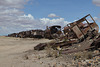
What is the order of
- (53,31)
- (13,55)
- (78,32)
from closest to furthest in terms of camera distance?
(13,55) → (78,32) → (53,31)

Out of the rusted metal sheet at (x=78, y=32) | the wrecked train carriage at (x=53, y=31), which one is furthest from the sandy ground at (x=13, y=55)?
the wrecked train carriage at (x=53, y=31)

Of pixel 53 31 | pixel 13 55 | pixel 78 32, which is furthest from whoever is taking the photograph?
pixel 53 31

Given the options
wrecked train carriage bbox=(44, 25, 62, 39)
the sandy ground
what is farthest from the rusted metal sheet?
wrecked train carriage bbox=(44, 25, 62, 39)

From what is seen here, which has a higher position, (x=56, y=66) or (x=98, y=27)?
(x=98, y=27)

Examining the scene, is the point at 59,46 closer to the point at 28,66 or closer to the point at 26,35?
the point at 28,66

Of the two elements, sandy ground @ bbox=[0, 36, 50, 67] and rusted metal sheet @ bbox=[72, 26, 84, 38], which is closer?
sandy ground @ bbox=[0, 36, 50, 67]

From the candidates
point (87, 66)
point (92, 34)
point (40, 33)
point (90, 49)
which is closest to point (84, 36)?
point (92, 34)

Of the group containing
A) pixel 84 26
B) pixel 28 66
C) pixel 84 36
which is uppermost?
pixel 84 26

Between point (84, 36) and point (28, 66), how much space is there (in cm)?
635

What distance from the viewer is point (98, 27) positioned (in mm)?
11258

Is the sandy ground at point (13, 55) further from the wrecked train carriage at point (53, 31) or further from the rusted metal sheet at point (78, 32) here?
the wrecked train carriage at point (53, 31)

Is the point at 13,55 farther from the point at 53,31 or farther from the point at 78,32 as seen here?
the point at 53,31

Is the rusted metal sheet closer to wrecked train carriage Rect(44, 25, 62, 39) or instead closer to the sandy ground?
the sandy ground

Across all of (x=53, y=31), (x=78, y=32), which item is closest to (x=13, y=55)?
(x=78, y=32)
